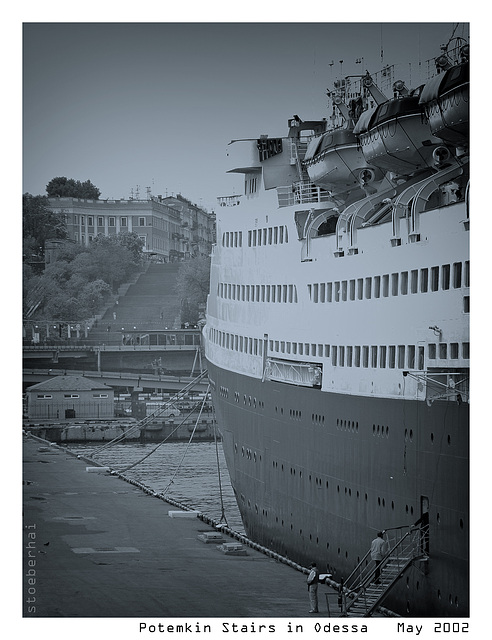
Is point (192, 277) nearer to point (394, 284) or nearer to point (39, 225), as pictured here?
point (39, 225)

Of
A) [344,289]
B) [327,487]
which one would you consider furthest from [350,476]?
[344,289]

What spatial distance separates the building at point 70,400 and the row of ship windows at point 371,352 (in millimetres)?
14101

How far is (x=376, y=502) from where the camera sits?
18609 millimetres

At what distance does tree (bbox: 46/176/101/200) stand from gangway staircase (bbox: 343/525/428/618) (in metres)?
7.36

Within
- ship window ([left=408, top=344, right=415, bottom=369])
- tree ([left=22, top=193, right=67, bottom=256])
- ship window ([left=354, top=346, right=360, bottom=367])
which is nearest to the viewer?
ship window ([left=408, top=344, right=415, bottom=369])

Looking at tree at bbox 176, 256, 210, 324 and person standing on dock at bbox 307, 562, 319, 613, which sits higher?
tree at bbox 176, 256, 210, 324

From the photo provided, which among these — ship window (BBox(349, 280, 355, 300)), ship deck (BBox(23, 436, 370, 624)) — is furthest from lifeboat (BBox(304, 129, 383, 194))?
ship deck (BBox(23, 436, 370, 624))

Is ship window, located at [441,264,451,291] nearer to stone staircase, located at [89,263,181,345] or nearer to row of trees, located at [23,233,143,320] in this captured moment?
row of trees, located at [23,233,143,320]

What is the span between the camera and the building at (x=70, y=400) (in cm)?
3866

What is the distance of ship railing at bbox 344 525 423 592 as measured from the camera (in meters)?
17.3

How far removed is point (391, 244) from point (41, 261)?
637 centimetres

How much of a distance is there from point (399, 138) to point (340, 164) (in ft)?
8.31
